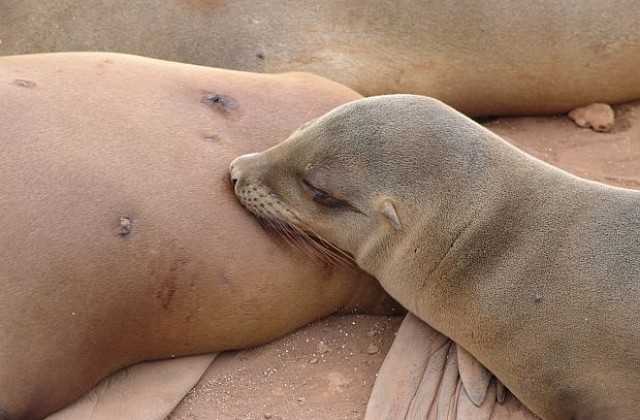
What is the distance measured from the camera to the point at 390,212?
11.0 ft

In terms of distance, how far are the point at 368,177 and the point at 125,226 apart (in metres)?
0.81

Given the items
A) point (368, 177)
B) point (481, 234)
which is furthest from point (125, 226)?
point (481, 234)

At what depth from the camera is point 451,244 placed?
335 centimetres

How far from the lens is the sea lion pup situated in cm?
315

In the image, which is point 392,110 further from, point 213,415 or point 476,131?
point 213,415

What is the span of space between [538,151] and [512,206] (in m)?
1.49

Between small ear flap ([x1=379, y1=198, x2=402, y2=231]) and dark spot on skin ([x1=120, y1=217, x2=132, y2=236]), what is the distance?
32.4 inches

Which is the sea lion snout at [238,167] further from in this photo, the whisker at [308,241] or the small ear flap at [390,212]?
the small ear flap at [390,212]

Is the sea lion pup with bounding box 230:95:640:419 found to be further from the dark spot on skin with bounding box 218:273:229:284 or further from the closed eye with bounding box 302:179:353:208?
the dark spot on skin with bounding box 218:273:229:284

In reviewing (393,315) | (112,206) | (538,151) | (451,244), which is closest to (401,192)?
(451,244)

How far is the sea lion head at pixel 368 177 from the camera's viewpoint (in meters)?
3.34

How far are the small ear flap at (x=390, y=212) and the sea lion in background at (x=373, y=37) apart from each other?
140 cm

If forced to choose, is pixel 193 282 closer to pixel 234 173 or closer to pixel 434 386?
pixel 234 173

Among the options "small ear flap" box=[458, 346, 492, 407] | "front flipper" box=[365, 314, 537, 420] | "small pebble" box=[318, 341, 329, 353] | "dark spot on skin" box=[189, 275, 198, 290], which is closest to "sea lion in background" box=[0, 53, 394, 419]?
"dark spot on skin" box=[189, 275, 198, 290]
